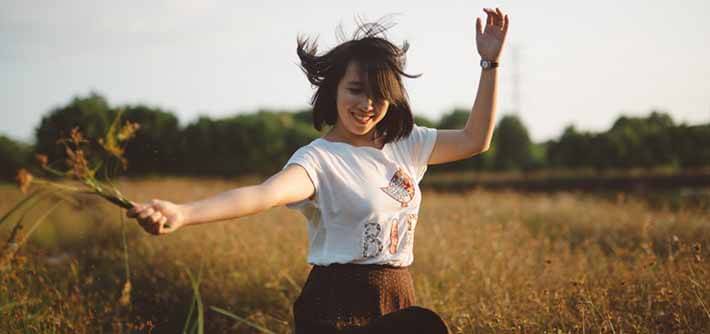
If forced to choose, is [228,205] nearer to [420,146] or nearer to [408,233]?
[408,233]

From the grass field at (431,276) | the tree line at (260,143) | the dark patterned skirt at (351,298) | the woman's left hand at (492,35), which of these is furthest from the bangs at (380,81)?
the tree line at (260,143)

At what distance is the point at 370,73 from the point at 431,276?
8.88 ft

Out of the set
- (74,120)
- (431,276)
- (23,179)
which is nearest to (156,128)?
(74,120)

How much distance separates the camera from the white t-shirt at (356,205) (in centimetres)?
208

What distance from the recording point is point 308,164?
80.4 inches

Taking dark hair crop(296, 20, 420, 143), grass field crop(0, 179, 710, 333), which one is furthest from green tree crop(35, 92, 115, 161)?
dark hair crop(296, 20, 420, 143)

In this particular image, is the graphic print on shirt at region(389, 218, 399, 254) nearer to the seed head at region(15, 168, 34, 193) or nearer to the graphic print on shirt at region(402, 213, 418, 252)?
the graphic print on shirt at region(402, 213, 418, 252)

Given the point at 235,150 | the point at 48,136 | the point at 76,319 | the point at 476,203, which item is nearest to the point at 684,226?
the point at 476,203

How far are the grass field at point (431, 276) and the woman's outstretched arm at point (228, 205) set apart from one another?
3.82ft

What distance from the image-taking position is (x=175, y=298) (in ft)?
15.2

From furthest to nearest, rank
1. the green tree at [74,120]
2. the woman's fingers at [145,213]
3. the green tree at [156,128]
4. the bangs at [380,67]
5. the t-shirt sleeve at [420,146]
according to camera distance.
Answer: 1. the green tree at [156,128]
2. the green tree at [74,120]
3. the t-shirt sleeve at [420,146]
4. the bangs at [380,67]
5. the woman's fingers at [145,213]

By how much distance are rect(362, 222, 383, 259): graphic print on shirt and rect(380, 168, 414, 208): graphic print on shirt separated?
14cm

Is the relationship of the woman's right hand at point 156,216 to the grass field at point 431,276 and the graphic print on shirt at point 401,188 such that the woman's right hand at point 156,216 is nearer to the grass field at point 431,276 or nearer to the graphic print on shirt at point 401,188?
the graphic print on shirt at point 401,188

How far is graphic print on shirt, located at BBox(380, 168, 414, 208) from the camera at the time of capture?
2.16 m
